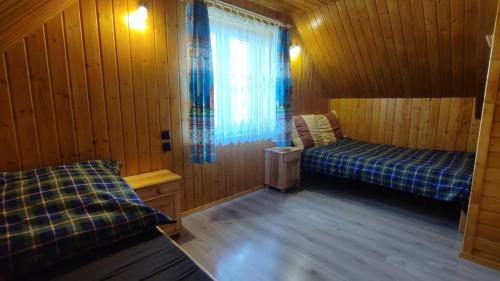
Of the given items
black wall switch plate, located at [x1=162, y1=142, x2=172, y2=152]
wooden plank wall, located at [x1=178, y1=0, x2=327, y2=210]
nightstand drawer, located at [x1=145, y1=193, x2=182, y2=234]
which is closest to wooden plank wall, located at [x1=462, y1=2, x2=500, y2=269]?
wooden plank wall, located at [x1=178, y1=0, x2=327, y2=210]

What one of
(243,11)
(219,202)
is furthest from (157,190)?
(243,11)

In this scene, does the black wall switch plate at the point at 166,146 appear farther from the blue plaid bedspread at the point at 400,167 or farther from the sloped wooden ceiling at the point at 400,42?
the sloped wooden ceiling at the point at 400,42

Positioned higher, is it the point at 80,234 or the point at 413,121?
the point at 413,121

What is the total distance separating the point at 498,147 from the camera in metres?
1.69

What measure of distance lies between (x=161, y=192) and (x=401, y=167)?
233 centimetres

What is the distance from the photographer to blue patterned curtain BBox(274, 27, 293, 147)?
3.06 meters

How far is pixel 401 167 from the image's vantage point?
2.56m

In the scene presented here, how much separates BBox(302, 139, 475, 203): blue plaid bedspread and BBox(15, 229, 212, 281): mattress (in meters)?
2.26

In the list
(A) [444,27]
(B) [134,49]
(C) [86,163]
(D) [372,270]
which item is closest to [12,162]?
(C) [86,163]

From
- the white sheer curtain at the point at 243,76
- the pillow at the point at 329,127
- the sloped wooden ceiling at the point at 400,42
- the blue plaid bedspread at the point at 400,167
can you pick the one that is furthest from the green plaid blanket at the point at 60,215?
the pillow at the point at 329,127

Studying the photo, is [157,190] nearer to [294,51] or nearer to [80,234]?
[80,234]

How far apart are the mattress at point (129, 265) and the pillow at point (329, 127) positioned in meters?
2.85

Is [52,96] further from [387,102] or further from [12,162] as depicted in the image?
[387,102]

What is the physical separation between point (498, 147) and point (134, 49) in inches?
109
